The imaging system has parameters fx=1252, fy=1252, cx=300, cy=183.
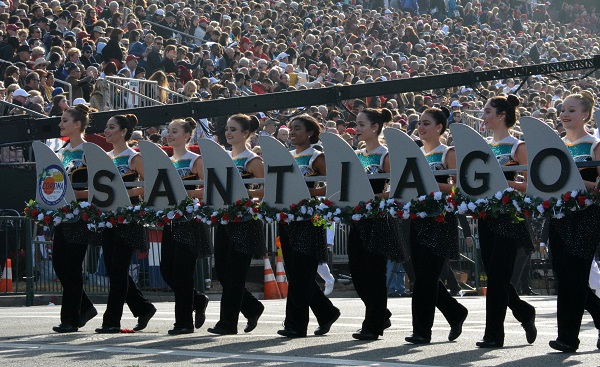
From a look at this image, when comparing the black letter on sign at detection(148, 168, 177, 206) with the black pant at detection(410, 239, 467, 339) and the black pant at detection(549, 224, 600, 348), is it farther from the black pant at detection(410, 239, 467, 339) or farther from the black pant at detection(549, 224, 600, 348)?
the black pant at detection(549, 224, 600, 348)

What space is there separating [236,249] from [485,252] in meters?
2.19

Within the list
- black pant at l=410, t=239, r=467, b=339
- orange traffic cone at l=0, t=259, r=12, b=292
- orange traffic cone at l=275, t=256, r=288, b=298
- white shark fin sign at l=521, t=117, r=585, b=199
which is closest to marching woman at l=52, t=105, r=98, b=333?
black pant at l=410, t=239, r=467, b=339

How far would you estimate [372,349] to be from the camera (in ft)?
29.9

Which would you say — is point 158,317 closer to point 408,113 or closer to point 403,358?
point 403,358

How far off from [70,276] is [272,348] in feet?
8.12

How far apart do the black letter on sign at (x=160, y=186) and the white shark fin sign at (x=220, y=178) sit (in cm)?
33

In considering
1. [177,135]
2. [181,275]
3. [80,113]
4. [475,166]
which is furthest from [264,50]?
[475,166]

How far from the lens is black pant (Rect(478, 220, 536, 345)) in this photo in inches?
358

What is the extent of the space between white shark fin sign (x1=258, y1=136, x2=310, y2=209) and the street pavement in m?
1.12

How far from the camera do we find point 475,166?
30.2 feet

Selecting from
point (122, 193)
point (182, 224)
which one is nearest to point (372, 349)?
point (182, 224)

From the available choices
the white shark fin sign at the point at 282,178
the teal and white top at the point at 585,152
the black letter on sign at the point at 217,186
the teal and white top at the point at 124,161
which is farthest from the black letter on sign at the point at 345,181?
the teal and white top at the point at 124,161

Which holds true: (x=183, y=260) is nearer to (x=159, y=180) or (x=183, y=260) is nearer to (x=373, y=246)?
(x=159, y=180)

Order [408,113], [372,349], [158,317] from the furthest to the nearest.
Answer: [408,113] < [158,317] < [372,349]
